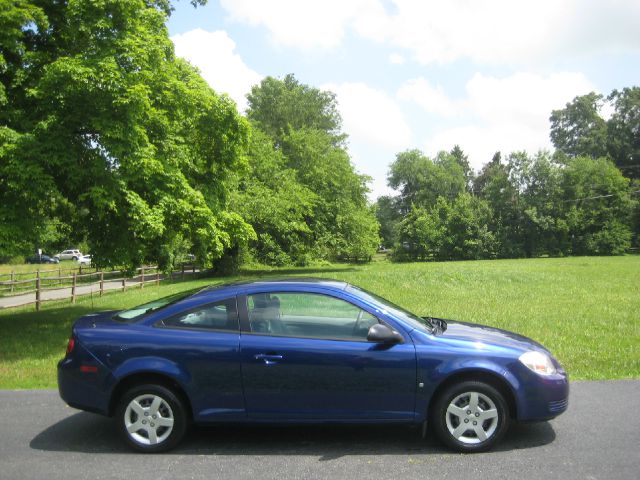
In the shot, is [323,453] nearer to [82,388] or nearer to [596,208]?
[82,388]

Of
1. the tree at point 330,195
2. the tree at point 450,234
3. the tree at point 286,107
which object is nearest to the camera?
the tree at point 330,195

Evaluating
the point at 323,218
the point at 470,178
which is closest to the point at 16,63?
the point at 323,218

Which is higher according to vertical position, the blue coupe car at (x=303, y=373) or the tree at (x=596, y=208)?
the tree at (x=596, y=208)

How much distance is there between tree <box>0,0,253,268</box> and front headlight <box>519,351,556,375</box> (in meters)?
8.11

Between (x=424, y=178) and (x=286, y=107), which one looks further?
(x=424, y=178)

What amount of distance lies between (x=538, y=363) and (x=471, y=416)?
781 millimetres

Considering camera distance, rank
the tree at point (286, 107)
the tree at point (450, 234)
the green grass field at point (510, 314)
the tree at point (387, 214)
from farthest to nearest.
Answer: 1. the tree at point (387, 214)
2. the tree at point (450, 234)
3. the tree at point (286, 107)
4. the green grass field at point (510, 314)

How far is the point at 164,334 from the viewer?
16.8ft

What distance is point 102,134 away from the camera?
37.2ft

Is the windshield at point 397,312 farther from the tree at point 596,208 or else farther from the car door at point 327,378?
the tree at point 596,208

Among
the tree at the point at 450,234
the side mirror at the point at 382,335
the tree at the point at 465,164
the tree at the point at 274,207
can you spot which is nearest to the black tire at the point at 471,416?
the side mirror at the point at 382,335

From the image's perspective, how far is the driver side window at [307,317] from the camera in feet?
16.7

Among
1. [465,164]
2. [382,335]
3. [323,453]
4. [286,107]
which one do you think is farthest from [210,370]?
[465,164]

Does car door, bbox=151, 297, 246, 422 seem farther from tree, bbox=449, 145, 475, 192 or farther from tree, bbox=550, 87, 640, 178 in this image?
tree, bbox=449, 145, 475, 192
